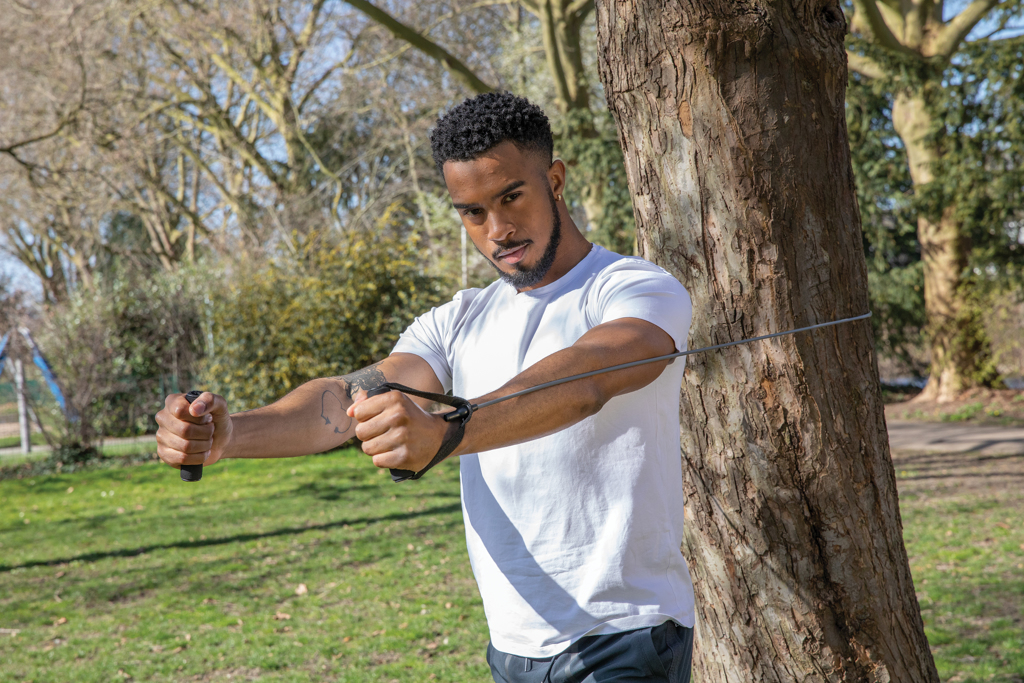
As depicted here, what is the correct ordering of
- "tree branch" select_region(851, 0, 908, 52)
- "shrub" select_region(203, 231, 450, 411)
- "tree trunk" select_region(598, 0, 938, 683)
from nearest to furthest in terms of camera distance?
"tree trunk" select_region(598, 0, 938, 683) → "tree branch" select_region(851, 0, 908, 52) → "shrub" select_region(203, 231, 450, 411)

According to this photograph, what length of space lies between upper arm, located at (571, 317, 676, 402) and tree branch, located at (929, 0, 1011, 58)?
42.4 ft

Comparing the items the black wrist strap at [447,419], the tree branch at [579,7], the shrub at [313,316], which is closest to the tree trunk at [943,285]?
the tree branch at [579,7]

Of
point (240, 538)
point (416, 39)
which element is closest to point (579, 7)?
point (416, 39)

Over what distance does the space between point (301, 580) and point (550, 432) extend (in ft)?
19.1

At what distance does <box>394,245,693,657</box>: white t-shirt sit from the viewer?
1665mm

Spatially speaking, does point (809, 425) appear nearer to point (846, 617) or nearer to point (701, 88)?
point (846, 617)

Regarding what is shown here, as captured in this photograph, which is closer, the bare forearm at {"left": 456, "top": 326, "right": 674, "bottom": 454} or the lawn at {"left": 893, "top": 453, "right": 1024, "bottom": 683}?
the bare forearm at {"left": 456, "top": 326, "right": 674, "bottom": 454}

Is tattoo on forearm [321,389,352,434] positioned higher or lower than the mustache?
lower

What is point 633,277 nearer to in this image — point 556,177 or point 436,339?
point 556,177

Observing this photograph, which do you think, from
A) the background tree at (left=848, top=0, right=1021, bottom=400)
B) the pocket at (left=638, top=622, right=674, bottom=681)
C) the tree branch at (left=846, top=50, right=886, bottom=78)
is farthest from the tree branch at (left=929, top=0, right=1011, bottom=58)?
the pocket at (left=638, top=622, right=674, bottom=681)

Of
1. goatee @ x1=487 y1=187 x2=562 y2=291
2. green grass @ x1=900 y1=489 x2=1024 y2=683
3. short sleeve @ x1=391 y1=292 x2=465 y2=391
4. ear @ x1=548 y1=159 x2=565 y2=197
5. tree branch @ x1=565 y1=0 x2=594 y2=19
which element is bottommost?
green grass @ x1=900 y1=489 x2=1024 y2=683

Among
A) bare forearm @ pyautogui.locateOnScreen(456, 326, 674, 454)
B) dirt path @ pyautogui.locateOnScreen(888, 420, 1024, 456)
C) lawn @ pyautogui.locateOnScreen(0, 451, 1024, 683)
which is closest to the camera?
bare forearm @ pyautogui.locateOnScreen(456, 326, 674, 454)

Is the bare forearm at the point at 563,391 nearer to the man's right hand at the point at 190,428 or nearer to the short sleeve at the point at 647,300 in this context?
the short sleeve at the point at 647,300

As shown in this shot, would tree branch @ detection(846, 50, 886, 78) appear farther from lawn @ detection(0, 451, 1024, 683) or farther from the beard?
the beard
